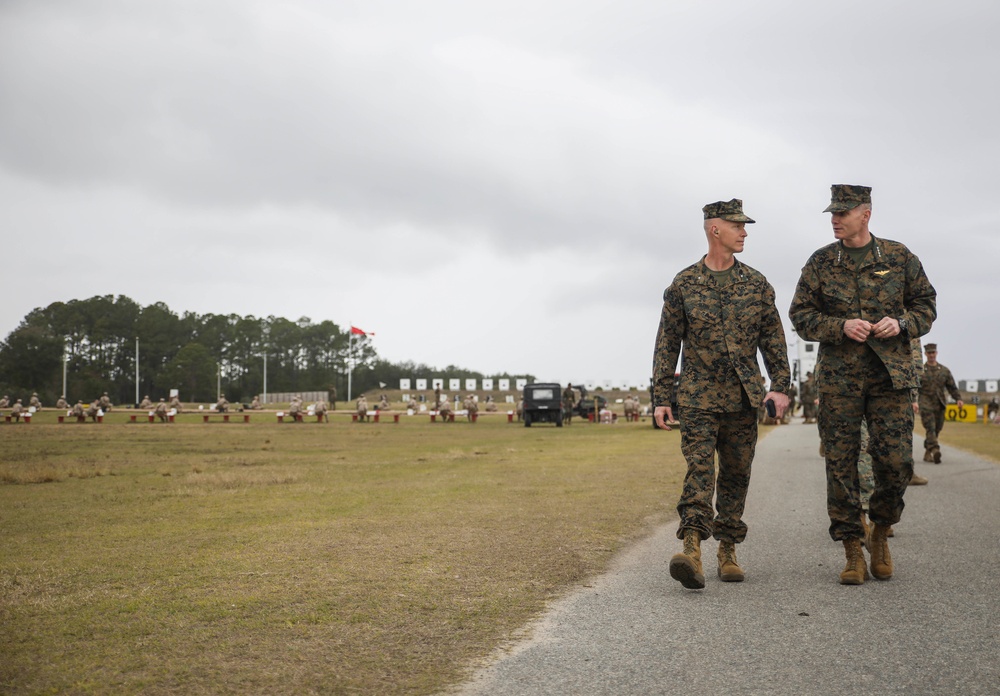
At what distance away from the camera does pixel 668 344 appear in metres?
6.74

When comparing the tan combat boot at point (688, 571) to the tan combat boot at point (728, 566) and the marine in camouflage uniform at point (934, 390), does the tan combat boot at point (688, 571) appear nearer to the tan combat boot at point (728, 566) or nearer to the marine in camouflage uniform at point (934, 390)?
the tan combat boot at point (728, 566)

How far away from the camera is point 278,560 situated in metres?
7.55

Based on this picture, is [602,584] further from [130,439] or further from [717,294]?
[130,439]

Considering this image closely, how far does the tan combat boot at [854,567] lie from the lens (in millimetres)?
6352

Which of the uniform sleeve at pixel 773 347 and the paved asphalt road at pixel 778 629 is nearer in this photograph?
the paved asphalt road at pixel 778 629

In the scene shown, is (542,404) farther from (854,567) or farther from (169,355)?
(169,355)

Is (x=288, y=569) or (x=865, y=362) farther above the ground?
(x=865, y=362)

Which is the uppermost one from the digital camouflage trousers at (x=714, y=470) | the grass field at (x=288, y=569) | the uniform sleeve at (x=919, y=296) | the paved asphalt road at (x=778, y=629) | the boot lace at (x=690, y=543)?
the uniform sleeve at (x=919, y=296)

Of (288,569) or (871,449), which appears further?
(288,569)

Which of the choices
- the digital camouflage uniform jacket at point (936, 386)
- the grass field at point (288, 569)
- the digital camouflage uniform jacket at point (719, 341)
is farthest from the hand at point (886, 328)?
the digital camouflage uniform jacket at point (936, 386)

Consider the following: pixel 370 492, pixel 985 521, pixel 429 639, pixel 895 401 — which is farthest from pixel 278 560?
pixel 985 521

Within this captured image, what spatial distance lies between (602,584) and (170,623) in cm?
272

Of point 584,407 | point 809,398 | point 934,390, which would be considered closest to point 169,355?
point 584,407

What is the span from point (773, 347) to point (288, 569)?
3.77 m
